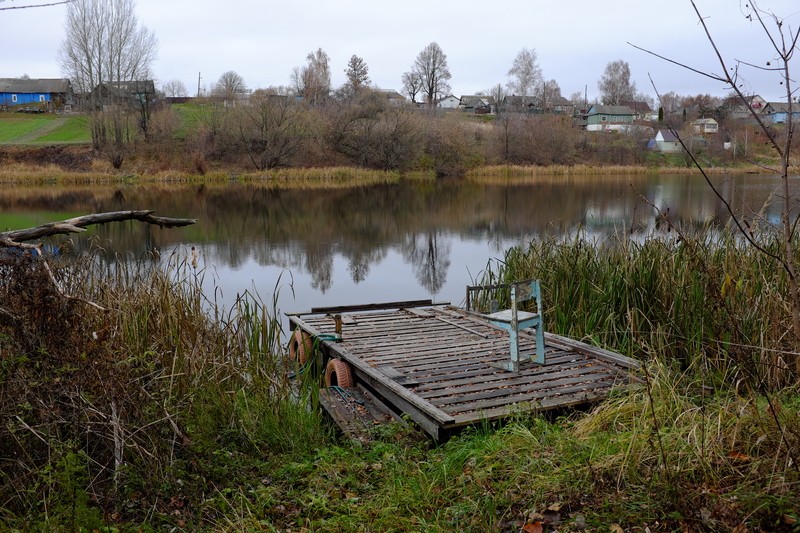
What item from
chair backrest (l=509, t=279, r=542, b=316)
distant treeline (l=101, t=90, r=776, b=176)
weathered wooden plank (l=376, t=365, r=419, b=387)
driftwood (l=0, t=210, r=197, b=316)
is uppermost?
distant treeline (l=101, t=90, r=776, b=176)

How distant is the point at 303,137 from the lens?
153ft

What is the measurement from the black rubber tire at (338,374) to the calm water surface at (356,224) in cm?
179

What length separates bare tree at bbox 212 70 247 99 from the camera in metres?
58.7

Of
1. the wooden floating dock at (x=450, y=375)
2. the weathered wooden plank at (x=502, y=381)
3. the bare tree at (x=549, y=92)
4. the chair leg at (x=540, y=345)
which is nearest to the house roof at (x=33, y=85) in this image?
the bare tree at (x=549, y=92)

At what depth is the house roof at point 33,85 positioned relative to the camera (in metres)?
72.5

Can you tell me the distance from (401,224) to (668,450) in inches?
829

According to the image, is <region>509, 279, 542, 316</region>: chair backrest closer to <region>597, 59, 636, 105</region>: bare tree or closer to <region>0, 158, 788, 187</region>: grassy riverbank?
<region>0, 158, 788, 187</region>: grassy riverbank

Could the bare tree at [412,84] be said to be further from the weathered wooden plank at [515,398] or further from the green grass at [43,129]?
the weathered wooden plank at [515,398]

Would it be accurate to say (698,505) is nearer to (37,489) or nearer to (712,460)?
(712,460)

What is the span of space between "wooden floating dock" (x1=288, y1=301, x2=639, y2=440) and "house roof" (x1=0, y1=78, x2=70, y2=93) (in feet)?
242

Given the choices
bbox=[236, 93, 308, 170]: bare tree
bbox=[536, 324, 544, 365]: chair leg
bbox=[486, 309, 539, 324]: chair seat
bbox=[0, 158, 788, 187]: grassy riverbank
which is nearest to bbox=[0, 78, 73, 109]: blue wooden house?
bbox=[236, 93, 308, 170]: bare tree

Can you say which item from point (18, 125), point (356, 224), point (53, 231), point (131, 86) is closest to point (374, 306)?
point (53, 231)

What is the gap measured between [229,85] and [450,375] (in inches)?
2315

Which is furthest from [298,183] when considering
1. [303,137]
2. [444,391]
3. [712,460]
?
[712,460]
